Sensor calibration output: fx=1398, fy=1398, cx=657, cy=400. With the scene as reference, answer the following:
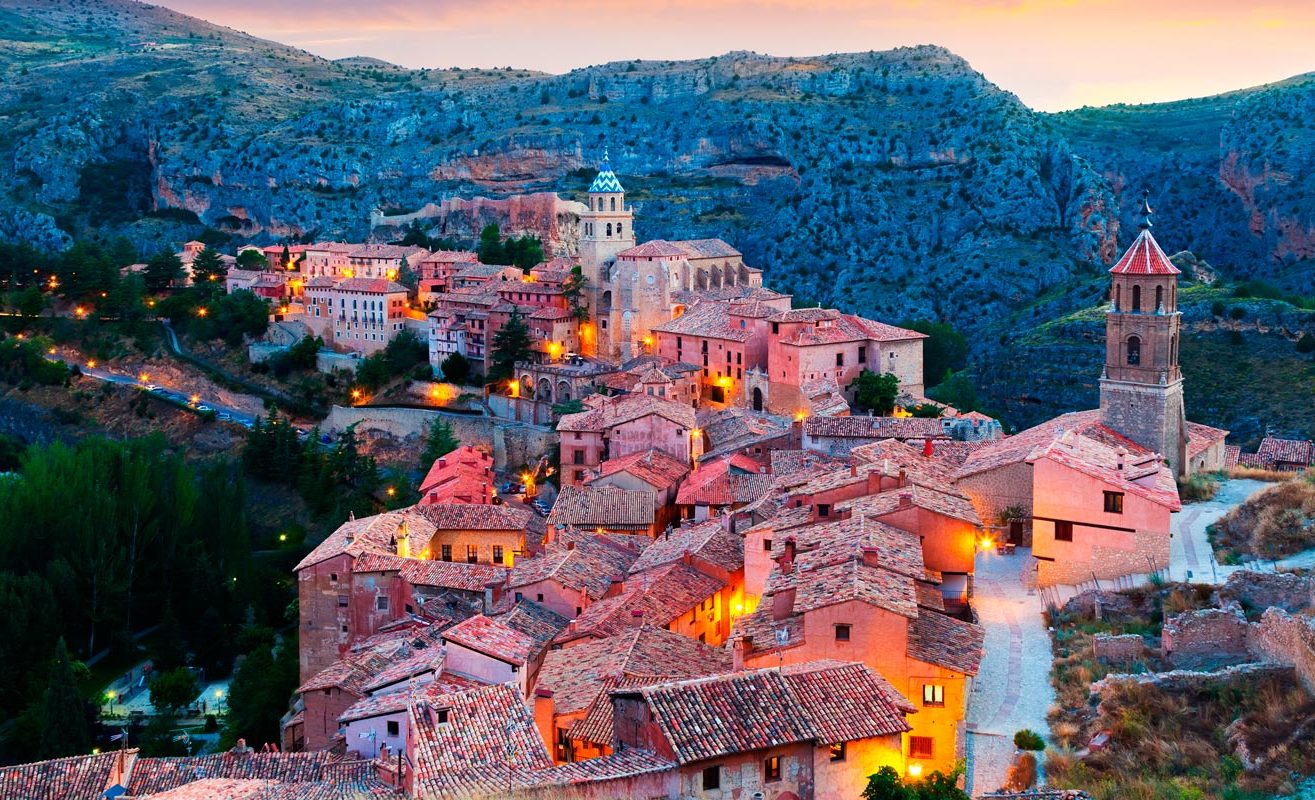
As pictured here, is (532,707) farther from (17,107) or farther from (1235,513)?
(17,107)

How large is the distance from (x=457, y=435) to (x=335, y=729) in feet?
81.2

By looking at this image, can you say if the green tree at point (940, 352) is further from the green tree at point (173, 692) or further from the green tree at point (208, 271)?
the green tree at point (208, 271)

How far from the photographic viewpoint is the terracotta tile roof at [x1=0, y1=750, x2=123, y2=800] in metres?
18.5

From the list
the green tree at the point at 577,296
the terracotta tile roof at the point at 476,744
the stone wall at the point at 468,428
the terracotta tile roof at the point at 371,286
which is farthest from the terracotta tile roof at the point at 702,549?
the terracotta tile roof at the point at 371,286

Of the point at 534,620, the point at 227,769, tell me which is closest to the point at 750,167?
the point at 534,620

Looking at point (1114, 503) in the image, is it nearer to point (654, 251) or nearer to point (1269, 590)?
point (1269, 590)

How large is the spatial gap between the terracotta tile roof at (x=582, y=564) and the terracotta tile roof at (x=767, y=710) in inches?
402

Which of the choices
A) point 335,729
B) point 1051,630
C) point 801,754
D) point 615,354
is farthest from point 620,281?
point 801,754

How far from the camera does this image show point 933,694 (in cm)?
1683

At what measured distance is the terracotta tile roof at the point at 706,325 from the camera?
42.8 metres

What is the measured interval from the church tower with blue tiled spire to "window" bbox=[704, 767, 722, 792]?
3680 cm

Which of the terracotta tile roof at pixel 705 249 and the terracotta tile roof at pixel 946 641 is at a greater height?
the terracotta tile roof at pixel 705 249

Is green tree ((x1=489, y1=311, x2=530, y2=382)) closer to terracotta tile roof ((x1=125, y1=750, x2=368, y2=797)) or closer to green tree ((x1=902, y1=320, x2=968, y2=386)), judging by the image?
green tree ((x1=902, y1=320, x2=968, y2=386))

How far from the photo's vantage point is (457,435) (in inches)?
1852
